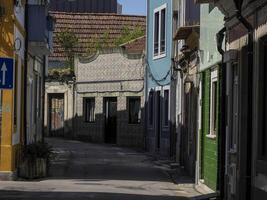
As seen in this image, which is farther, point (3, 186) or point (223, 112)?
point (3, 186)

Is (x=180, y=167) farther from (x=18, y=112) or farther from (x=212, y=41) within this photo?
(x=212, y=41)

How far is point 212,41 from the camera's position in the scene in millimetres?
17781

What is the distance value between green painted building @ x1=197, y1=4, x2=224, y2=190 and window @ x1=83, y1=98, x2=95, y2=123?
786 inches

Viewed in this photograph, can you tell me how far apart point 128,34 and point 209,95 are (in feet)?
96.1

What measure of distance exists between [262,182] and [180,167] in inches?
525

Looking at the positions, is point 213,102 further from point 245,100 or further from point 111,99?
point 111,99

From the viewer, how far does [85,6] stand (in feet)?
185

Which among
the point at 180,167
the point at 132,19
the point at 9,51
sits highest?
the point at 132,19

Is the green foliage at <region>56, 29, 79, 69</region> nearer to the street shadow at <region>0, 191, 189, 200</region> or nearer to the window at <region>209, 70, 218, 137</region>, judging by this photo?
the window at <region>209, 70, 218, 137</region>

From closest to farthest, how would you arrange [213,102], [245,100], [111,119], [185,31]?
[245,100], [213,102], [185,31], [111,119]

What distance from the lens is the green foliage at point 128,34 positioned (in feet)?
151

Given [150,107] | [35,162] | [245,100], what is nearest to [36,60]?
[150,107]

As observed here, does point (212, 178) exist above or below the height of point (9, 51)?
below

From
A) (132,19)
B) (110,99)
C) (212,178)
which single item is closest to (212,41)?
(212,178)
